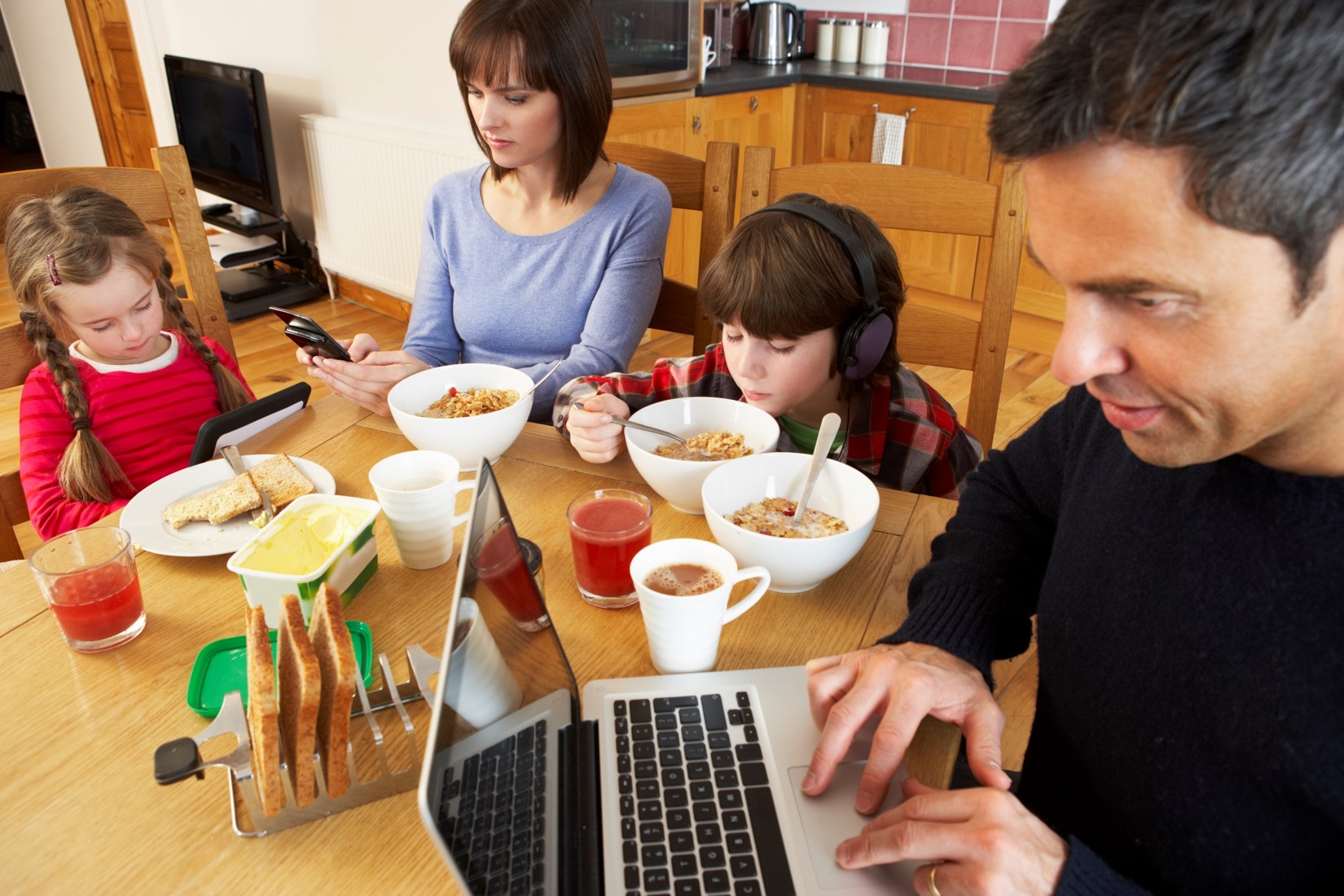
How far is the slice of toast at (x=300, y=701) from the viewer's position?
646mm

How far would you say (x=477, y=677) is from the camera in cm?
56

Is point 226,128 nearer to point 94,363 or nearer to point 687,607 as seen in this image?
point 94,363

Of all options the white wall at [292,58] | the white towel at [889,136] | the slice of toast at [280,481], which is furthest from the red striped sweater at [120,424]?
the white towel at [889,136]

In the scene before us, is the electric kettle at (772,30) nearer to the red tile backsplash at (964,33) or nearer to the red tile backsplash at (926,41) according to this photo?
the red tile backsplash at (964,33)

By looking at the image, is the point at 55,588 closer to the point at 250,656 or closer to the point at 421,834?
the point at 250,656

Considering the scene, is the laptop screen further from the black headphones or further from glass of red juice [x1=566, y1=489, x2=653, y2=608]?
the black headphones

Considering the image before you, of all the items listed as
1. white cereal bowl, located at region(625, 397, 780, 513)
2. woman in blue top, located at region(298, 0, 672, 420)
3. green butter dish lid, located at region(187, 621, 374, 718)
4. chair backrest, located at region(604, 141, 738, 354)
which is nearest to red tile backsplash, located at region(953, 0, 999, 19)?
chair backrest, located at region(604, 141, 738, 354)

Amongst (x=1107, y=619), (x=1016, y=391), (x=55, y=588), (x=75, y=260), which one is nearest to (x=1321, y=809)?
(x=1107, y=619)

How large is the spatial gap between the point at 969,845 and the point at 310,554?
0.65 meters

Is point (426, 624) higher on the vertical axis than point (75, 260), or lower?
lower

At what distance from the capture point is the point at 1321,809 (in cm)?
62

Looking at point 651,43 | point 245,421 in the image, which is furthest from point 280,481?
point 651,43

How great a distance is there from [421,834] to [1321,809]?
2.09 ft

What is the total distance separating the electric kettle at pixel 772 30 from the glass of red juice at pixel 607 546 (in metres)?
3.45
